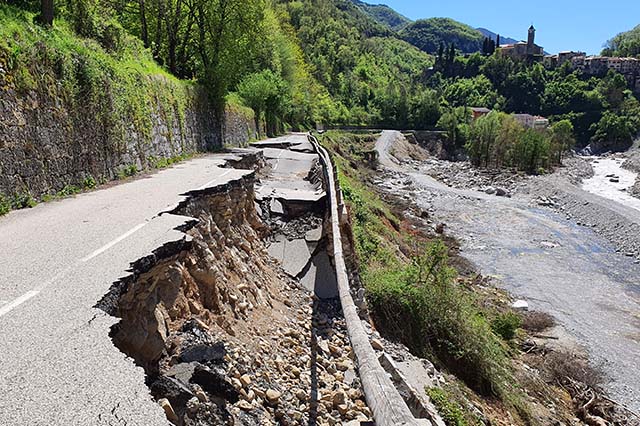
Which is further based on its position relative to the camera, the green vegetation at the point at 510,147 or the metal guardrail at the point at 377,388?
the green vegetation at the point at 510,147

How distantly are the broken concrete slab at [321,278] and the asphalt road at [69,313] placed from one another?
11.0 ft

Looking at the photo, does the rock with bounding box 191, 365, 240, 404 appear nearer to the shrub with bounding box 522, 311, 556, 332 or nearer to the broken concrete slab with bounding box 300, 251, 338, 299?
the broken concrete slab with bounding box 300, 251, 338, 299

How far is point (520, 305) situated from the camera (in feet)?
65.5

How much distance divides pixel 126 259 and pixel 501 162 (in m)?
73.2

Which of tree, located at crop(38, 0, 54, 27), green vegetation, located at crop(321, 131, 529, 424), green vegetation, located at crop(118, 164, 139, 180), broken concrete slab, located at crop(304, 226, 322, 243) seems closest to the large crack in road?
green vegetation, located at crop(321, 131, 529, 424)

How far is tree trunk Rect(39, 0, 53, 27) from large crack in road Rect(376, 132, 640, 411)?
17.8 meters

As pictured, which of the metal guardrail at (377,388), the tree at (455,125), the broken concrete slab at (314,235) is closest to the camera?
the metal guardrail at (377,388)

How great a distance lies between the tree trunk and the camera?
1179cm

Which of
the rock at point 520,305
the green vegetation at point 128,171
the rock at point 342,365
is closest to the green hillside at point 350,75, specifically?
the rock at point 520,305

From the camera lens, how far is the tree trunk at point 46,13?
11793 millimetres

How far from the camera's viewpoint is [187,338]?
583cm

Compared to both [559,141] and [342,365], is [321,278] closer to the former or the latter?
[342,365]

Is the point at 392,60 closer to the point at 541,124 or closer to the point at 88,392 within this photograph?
the point at 541,124

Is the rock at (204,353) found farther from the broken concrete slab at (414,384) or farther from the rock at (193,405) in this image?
the broken concrete slab at (414,384)
